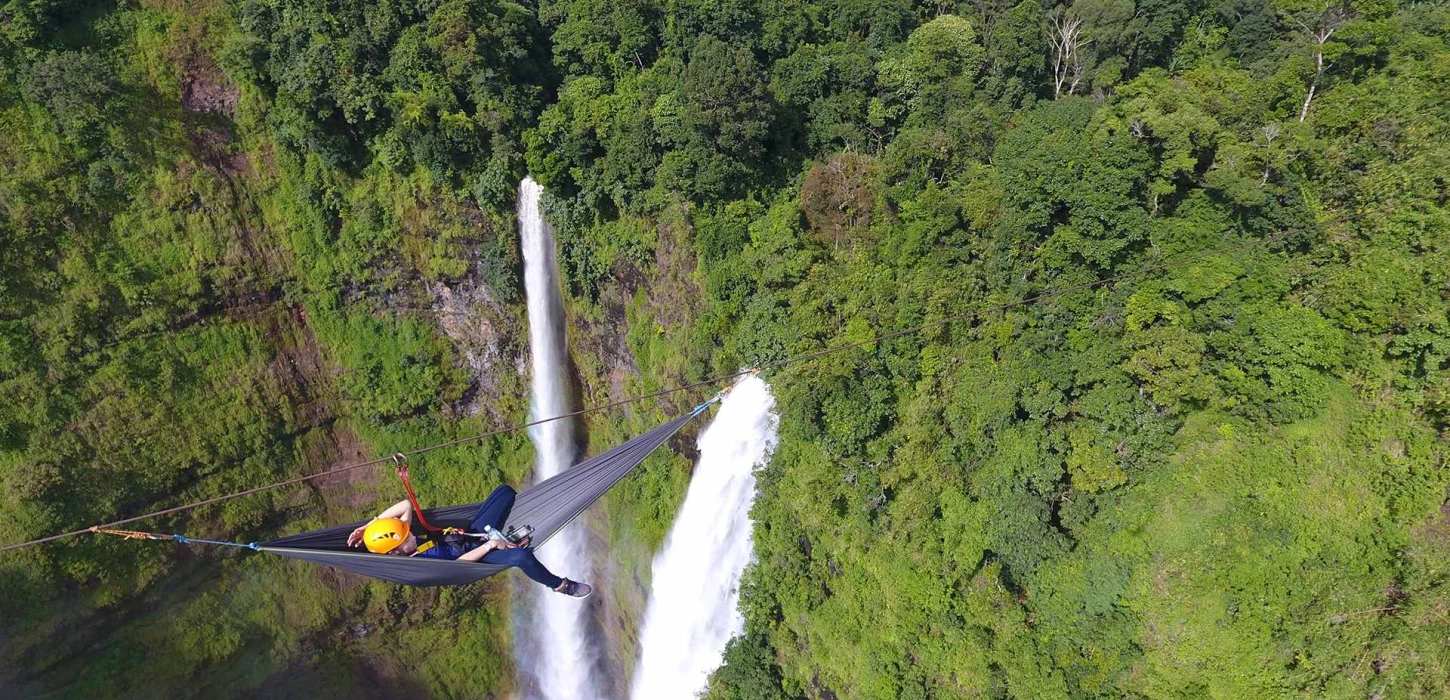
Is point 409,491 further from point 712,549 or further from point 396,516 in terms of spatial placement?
point 712,549

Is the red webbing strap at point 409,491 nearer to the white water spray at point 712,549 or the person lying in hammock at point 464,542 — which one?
the person lying in hammock at point 464,542

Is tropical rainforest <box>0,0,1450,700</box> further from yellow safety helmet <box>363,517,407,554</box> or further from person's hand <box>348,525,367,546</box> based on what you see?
person's hand <box>348,525,367,546</box>

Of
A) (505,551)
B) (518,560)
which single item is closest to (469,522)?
(505,551)

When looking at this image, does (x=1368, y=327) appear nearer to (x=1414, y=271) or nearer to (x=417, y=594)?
(x=1414, y=271)

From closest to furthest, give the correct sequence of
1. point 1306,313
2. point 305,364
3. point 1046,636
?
point 1306,313 → point 1046,636 → point 305,364

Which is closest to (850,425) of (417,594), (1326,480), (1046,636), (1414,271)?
(1046,636)

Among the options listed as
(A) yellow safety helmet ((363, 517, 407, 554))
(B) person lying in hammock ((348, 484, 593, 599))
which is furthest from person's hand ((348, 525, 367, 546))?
(A) yellow safety helmet ((363, 517, 407, 554))

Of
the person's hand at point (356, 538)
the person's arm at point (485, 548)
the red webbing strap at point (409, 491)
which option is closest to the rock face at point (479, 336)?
the red webbing strap at point (409, 491)
